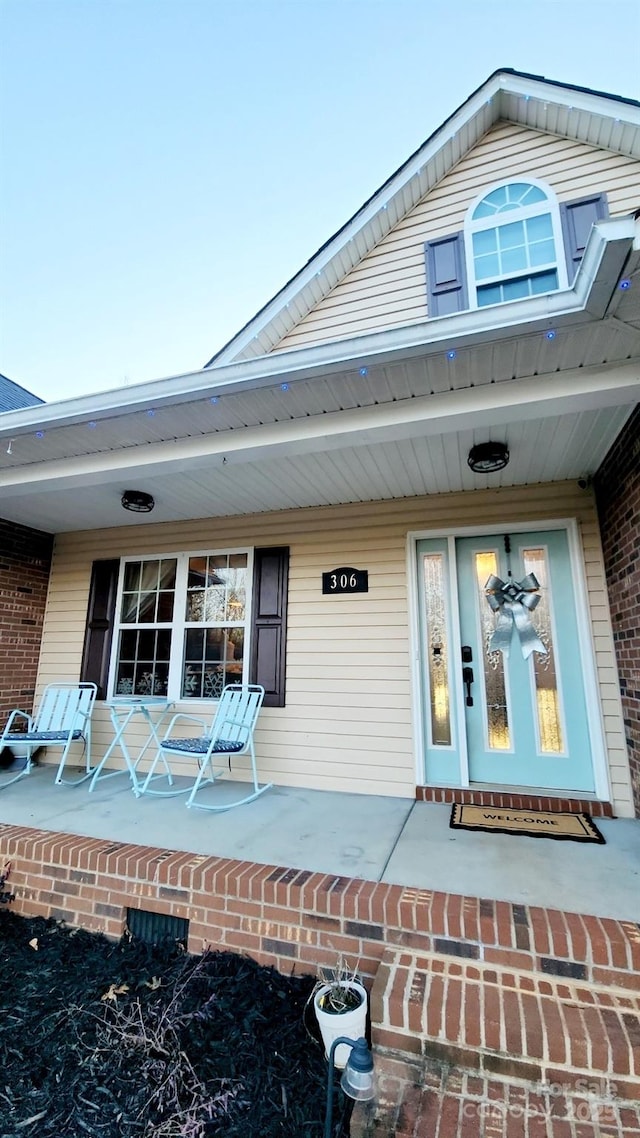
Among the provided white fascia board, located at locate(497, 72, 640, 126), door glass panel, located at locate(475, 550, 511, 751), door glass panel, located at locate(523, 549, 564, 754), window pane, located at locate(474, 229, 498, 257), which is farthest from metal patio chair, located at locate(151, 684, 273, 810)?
white fascia board, located at locate(497, 72, 640, 126)

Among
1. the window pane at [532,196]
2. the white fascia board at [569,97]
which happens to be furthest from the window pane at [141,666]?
the white fascia board at [569,97]

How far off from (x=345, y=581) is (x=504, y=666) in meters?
1.32

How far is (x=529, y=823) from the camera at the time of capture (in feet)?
9.12

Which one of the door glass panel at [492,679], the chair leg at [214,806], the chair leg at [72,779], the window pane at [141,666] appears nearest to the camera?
the chair leg at [214,806]

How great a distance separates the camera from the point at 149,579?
4645 mm

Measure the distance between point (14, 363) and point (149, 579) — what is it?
7723 mm

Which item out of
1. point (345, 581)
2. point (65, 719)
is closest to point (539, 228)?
point (345, 581)

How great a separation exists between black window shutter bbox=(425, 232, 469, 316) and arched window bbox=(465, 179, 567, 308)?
7 centimetres

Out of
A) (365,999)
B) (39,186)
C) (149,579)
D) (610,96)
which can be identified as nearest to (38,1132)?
(365,999)

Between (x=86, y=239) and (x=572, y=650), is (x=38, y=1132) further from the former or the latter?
(x=86, y=239)

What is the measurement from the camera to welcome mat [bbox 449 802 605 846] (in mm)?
2584

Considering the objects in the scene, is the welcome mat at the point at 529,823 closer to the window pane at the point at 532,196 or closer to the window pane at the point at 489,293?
the window pane at the point at 489,293

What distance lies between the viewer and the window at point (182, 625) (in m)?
4.20

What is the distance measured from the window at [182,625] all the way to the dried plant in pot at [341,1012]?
262 centimetres
